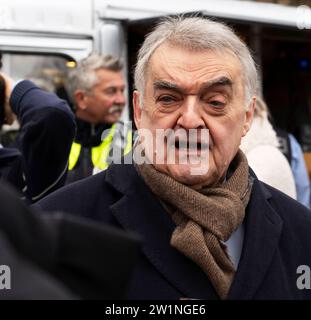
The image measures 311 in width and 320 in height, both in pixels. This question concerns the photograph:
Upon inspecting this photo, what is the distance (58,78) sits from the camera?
15.4 ft

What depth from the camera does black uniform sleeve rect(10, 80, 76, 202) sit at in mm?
2809

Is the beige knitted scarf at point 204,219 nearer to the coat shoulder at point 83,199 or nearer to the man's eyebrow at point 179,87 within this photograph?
the coat shoulder at point 83,199

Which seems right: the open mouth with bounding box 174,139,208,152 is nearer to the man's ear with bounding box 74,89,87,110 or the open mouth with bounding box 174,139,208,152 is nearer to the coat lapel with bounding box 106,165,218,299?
the coat lapel with bounding box 106,165,218,299

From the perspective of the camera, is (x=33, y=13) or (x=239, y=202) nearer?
(x=239, y=202)

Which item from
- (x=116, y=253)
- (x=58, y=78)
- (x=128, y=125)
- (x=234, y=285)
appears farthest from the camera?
(x=58, y=78)

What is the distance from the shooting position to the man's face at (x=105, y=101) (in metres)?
4.52

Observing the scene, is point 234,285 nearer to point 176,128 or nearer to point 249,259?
point 249,259

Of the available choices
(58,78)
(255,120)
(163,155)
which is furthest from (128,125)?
(163,155)

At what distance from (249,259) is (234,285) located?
0.10 meters

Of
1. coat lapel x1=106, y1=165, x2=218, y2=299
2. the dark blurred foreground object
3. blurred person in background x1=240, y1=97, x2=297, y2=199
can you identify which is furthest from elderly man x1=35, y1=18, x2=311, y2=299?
the dark blurred foreground object

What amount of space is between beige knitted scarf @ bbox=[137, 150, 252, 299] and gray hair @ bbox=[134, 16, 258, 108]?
13.0 inches

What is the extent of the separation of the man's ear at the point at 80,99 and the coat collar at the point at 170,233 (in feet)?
7.91

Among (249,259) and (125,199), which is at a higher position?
(125,199)

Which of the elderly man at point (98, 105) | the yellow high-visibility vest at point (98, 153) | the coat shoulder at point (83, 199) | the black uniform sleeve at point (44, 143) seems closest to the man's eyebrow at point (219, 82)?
the coat shoulder at point (83, 199)
